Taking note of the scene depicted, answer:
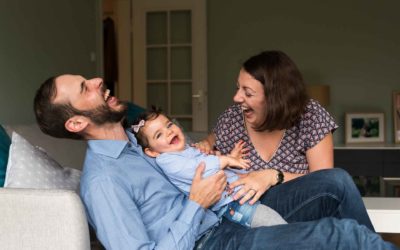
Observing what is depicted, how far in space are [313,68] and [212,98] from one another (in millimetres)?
Answer: 1123

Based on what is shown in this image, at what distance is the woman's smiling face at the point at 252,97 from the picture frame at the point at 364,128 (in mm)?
3071

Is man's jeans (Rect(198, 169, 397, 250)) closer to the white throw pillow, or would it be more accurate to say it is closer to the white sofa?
the white sofa

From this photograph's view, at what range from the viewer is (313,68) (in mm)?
4898

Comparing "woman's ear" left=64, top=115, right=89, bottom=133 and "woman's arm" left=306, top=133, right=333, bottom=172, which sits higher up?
"woman's ear" left=64, top=115, right=89, bottom=133

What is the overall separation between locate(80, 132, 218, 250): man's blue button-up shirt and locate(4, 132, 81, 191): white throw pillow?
190mm

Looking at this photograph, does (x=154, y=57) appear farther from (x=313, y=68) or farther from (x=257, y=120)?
(x=257, y=120)

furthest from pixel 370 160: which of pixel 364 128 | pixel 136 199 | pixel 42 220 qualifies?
pixel 42 220

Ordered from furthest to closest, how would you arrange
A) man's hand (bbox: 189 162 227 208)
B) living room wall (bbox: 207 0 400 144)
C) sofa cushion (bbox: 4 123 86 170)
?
1. living room wall (bbox: 207 0 400 144)
2. sofa cushion (bbox: 4 123 86 170)
3. man's hand (bbox: 189 162 227 208)

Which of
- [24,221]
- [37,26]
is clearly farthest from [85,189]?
[37,26]

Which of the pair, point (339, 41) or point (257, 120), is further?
point (339, 41)

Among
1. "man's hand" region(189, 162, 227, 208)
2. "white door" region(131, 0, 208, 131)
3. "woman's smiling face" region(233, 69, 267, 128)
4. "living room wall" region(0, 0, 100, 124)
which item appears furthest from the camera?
"white door" region(131, 0, 208, 131)

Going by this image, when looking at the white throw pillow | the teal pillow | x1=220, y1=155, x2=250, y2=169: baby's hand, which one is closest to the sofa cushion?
the teal pillow

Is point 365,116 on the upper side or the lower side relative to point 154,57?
lower

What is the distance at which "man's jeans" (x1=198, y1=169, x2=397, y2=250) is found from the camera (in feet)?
4.26
